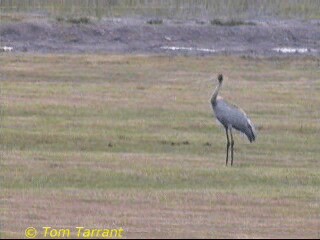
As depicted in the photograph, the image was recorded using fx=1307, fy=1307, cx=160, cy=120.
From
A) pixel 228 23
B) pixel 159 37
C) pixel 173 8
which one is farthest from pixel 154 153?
pixel 173 8

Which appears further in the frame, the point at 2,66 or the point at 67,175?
the point at 2,66

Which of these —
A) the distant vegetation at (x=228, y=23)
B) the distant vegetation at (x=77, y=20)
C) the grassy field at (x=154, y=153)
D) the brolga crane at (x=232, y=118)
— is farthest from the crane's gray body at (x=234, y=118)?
the distant vegetation at (x=228, y=23)

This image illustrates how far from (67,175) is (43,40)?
2976 cm

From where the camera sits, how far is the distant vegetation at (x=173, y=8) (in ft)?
186

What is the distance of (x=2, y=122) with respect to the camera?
23875mm

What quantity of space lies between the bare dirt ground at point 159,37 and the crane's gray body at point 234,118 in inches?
918

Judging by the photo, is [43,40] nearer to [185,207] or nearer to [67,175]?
[67,175]

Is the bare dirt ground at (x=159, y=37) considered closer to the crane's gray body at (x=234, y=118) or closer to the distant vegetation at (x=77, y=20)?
the distant vegetation at (x=77, y=20)

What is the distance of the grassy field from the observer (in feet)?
46.1

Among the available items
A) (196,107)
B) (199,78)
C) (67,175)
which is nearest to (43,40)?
(199,78)

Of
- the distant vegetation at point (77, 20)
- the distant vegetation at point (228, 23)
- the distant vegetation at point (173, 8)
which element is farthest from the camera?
the distant vegetation at point (173, 8)

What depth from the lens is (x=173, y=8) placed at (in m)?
59.3

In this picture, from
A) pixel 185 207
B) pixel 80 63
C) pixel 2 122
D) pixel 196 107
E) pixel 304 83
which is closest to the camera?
pixel 185 207

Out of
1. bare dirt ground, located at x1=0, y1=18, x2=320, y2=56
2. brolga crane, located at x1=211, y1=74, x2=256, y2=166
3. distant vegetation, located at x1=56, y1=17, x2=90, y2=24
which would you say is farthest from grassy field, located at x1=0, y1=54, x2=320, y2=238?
distant vegetation, located at x1=56, y1=17, x2=90, y2=24
